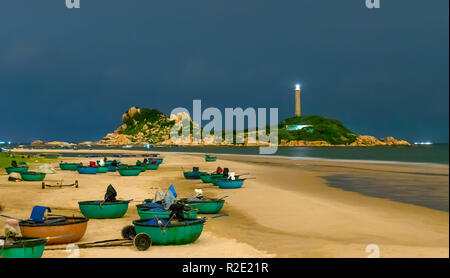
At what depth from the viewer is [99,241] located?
1642 cm

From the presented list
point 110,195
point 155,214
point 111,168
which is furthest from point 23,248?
point 111,168

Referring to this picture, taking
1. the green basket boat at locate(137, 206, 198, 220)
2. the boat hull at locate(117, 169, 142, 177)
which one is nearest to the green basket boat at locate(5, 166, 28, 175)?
the boat hull at locate(117, 169, 142, 177)

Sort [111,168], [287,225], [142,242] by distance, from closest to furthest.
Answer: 1. [142,242]
2. [287,225]
3. [111,168]

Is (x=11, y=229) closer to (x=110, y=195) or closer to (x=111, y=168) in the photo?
(x=110, y=195)

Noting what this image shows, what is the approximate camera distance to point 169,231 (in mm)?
15625

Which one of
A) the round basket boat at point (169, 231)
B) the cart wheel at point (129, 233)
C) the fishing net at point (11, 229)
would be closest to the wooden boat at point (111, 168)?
the cart wheel at point (129, 233)

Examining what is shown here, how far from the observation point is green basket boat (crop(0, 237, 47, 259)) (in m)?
12.3

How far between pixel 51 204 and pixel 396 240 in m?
20.2

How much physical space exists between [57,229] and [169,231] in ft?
12.4

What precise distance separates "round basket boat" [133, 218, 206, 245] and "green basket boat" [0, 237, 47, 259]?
366 centimetres
